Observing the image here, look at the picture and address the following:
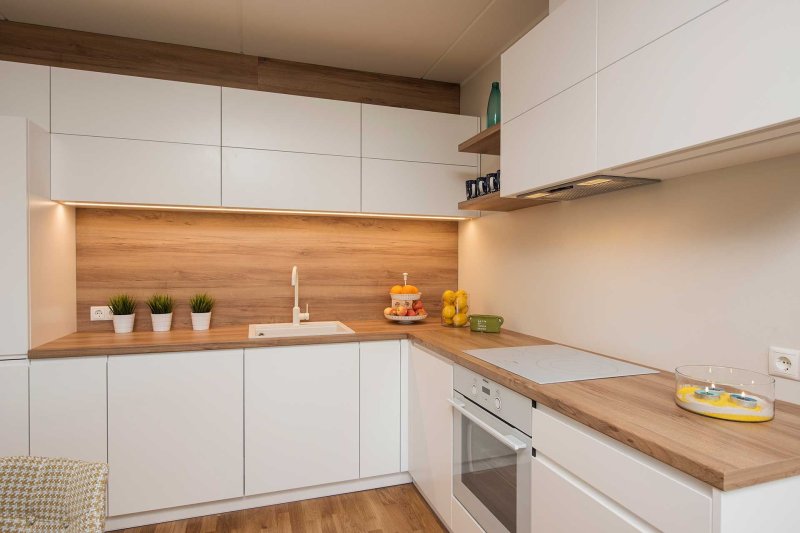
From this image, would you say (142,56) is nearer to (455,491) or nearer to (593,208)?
(593,208)

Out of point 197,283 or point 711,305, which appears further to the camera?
point 197,283

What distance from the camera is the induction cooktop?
4.96ft

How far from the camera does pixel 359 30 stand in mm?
2408

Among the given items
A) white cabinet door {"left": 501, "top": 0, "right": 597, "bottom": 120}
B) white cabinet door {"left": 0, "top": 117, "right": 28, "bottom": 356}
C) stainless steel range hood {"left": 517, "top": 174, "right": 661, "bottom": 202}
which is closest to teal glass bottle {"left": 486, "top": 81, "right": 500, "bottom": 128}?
white cabinet door {"left": 501, "top": 0, "right": 597, "bottom": 120}

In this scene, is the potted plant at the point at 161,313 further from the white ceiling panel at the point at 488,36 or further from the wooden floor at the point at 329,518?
the white ceiling panel at the point at 488,36

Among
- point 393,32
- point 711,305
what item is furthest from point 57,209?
point 711,305

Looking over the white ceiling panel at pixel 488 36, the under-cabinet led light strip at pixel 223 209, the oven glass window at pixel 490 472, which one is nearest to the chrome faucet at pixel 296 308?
the under-cabinet led light strip at pixel 223 209

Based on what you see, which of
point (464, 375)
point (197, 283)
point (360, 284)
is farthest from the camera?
point (360, 284)

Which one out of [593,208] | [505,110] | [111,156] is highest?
[505,110]

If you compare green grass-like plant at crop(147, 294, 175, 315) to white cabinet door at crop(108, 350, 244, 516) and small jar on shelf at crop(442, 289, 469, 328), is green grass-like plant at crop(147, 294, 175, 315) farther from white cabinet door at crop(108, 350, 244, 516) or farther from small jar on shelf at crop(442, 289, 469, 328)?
small jar on shelf at crop(442, 289, 469, 328)

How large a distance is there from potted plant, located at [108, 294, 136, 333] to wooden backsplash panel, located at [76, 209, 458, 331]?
106 millimetres

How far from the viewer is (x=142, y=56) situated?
2.52 meters

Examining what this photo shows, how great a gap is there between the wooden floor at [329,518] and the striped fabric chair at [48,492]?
1.29m

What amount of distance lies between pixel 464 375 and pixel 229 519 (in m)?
1.42
